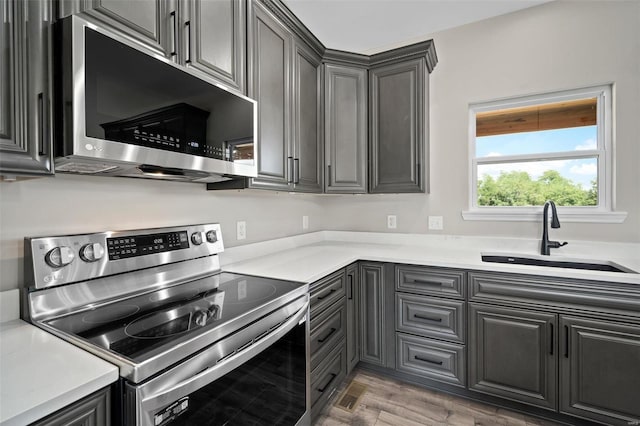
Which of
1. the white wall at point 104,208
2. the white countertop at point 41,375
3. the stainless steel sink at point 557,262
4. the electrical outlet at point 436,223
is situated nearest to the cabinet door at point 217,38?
the white wall at point 104,208

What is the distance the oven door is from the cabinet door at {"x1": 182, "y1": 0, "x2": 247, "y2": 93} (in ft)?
3.71

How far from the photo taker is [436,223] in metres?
2.58

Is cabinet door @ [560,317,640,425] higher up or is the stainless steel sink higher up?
the stainless steel sink

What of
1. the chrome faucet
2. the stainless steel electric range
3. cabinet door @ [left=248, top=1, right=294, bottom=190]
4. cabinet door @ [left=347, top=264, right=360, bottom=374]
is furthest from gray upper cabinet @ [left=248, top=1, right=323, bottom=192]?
the chrome faucet

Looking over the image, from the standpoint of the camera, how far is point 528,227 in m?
2.28

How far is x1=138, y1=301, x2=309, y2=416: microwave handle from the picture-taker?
29.8 inches

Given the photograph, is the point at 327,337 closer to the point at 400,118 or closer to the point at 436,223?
the point at 436,223

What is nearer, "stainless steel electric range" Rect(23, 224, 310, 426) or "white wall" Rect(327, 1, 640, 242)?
"stainless steel electric range" Rect(23, 224, 310, 426)

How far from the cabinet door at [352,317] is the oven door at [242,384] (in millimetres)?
601

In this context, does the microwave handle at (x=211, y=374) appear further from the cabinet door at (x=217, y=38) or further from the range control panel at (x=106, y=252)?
the cabinet door at (x=217, y=38)

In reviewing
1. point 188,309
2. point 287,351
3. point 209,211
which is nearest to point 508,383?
point 287,351

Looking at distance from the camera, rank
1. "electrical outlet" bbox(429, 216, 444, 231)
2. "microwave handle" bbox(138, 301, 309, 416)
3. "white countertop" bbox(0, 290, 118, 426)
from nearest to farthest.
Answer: "white countertop" bbox(0, 290, 118, 426), "microwave handle" bbox(138, 301, 309, 416), "electrical outlet" bbox(429, 216, 444, 231)

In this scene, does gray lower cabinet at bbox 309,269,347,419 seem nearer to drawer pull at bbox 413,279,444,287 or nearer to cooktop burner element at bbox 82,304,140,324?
drawer pull at bbox 413,279,444,287

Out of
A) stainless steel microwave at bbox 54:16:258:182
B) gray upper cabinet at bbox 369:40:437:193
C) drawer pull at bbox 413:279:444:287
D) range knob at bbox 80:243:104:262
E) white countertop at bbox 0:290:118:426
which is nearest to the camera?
white countertop at bbox 0:290:118:426
